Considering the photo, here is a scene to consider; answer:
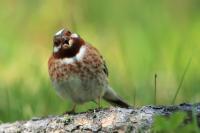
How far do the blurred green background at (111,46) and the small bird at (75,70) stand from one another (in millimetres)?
756

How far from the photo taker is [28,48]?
371 inches

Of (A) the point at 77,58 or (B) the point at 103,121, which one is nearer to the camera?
(B) the point at 103,121

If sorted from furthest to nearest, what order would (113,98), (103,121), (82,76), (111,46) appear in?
(111,46), (113,98), (82,76), (103,121)

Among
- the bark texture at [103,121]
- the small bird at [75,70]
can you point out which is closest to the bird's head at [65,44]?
the small bird at [75,70]

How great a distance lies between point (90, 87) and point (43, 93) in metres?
1.46

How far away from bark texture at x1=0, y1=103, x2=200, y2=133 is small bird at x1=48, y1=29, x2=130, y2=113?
23.4 inches

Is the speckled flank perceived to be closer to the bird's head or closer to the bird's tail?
the bird's head

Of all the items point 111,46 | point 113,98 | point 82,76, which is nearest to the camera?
point 82,76

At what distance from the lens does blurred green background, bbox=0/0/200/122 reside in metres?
6.98

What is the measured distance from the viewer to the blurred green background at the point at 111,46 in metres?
6.98

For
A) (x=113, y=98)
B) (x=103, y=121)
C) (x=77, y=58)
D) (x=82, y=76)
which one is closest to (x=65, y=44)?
(x=77, y=58)

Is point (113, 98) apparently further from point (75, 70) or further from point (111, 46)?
point (111, 46)

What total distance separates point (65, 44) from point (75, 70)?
20 centimetres

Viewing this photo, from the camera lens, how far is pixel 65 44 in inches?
225
